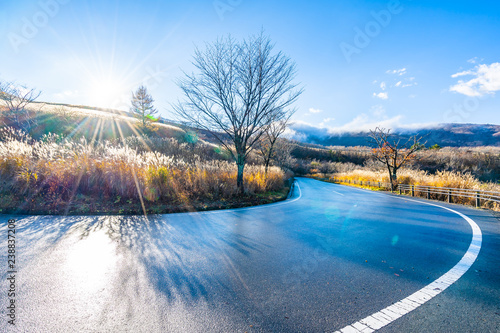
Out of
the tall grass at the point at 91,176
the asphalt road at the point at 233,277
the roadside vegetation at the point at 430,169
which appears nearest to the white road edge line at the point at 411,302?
the asphalt road at the point at 233,277

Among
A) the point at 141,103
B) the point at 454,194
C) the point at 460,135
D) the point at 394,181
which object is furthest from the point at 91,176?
the point at 460,135

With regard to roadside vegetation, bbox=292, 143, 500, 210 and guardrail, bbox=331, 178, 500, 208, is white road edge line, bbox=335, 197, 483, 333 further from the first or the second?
roadside vegetation, bbox=292, 143, 500, 210

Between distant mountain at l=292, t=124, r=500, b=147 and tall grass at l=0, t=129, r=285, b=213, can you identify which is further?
distant mountain at l=292, t=124, r=500, b=147

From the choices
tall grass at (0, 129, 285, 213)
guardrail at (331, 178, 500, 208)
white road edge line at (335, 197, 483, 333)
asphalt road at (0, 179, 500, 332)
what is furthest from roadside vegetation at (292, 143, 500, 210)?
tall grass at (0, 129, 285, 213)

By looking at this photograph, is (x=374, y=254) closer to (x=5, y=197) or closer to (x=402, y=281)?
(x=402, y=281)

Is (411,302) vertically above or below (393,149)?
below

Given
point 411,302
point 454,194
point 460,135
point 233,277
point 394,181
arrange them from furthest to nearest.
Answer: point 460,135
point 394,181
point 454,194
point 233,277
point 411,302

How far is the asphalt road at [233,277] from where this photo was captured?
208 centimetres

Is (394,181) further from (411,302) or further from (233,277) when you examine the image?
(233,277)

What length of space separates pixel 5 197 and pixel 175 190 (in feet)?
15.2

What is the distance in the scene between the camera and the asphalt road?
2.08 meters

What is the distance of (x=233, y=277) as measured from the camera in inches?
116

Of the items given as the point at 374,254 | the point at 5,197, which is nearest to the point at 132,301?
the point at 374,254

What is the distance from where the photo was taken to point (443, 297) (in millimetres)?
2494
